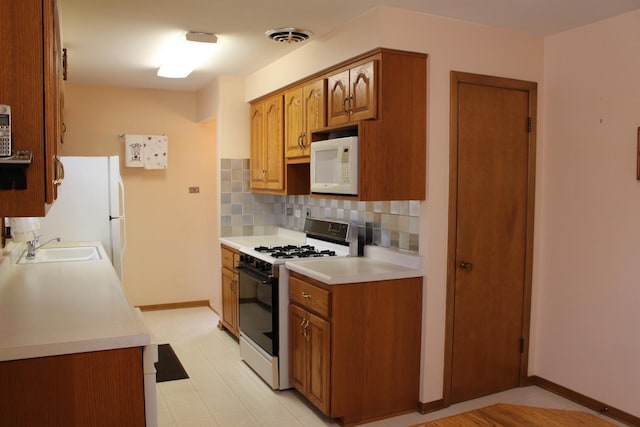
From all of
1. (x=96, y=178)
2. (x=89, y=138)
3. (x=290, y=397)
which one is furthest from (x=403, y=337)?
(x=89, y=138)

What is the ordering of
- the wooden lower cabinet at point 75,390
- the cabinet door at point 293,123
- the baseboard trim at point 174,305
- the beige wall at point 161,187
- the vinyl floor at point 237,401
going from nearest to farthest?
the wooden lower cabinet at point 75,390 < the vinyl floor at point 237,401 < the cabinet door at point 293,123 < the beige wall at point 161,187 < the baseboard trim at point 174,305

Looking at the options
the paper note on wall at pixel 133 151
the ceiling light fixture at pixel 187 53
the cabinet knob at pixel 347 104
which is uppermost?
the ceiling light fixture at pixel 187 53

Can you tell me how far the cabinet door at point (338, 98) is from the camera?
3.33m

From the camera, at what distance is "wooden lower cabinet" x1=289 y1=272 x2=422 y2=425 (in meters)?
3.01

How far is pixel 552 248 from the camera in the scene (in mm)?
3523

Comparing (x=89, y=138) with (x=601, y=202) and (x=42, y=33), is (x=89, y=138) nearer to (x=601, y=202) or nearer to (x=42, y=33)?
(x=42, y=33)

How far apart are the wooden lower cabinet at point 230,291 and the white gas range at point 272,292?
1.05ft

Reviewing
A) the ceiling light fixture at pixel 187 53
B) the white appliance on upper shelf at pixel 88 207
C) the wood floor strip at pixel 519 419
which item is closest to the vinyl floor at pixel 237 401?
the white appliance on upper shelf at pixel 88 207

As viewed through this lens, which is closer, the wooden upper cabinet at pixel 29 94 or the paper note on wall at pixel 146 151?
the wooden upper cabinet at pixel 29 94

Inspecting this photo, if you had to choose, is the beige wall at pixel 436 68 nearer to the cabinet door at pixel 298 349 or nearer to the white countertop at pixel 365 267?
the white countertop at pixel 365 267

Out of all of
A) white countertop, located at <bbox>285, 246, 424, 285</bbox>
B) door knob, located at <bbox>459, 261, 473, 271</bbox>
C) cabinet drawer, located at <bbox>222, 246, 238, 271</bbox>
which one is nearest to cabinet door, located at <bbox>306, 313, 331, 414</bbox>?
white countertop, located at <bbox>285, 246, 424, 285</bbox>

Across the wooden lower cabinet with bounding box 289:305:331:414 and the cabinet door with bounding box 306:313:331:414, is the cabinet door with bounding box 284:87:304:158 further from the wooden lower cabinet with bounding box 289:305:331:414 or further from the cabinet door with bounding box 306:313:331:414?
the cabinet door with bounding box 306:313:331:414

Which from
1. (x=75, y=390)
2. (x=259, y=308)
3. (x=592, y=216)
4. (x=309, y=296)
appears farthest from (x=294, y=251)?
(x=75, y=390)

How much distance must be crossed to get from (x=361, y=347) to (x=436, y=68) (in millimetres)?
1682
